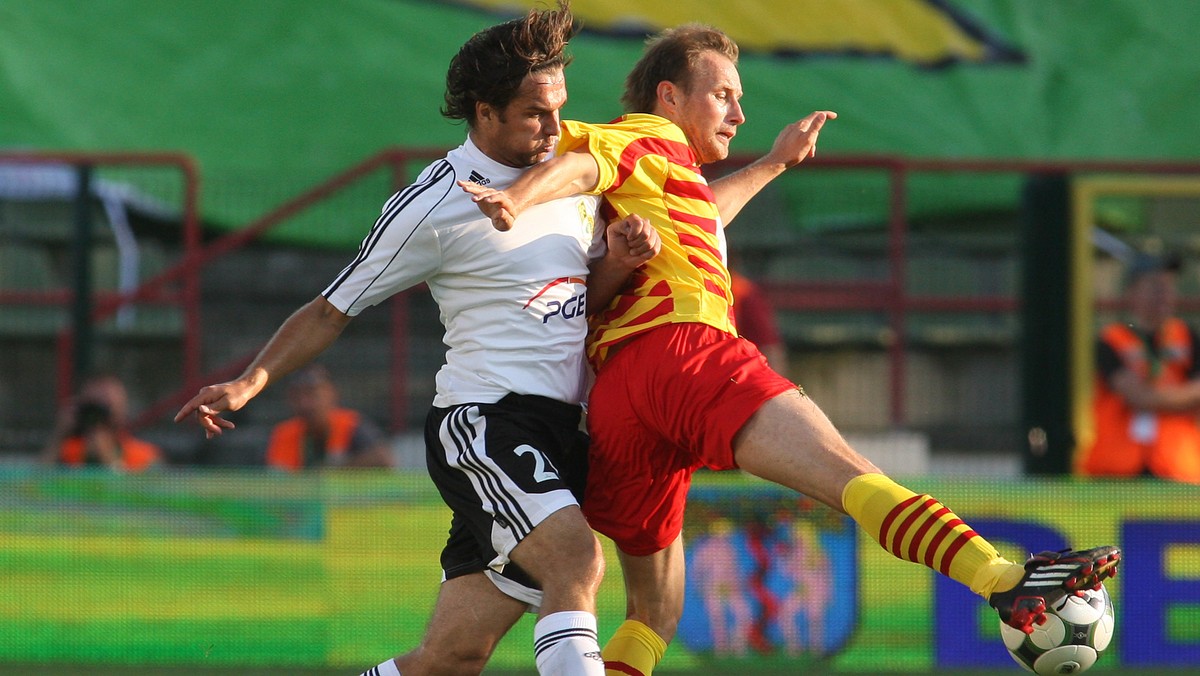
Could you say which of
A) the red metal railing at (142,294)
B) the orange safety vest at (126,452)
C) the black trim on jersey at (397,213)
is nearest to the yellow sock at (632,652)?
the black trim on jersey at (397,213)

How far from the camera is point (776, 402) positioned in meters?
3.74

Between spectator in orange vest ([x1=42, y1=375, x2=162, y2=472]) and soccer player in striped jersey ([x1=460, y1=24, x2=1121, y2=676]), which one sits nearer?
soccer player in striped jersey ([x1=460, y1=24, x2=1121, y2=676])

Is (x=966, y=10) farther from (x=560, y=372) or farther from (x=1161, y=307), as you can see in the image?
(x=560, y=372)

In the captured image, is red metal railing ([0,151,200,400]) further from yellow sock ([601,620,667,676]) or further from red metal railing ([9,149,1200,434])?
yellow sock ([601,620,667,676])

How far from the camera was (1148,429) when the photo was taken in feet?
25.0

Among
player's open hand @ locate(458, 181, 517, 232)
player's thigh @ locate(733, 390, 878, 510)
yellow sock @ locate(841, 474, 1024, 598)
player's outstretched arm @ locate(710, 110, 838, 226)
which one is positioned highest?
player's outstretched arm @ locate(710, 110, 838, 226)

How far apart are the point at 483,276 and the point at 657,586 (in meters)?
1.01

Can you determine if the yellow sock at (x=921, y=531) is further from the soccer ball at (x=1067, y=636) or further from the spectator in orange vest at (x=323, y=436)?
the spectator in orange vest at (x=323, y=436)

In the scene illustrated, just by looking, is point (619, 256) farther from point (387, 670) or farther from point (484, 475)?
point (387, 670)

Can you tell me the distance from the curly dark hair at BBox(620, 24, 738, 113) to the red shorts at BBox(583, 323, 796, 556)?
81 centimetres

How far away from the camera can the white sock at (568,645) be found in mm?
3689

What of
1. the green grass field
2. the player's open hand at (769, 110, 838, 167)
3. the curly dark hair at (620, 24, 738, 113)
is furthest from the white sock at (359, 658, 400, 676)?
the green grass field

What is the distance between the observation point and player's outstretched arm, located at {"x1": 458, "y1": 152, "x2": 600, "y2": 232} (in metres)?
3.60

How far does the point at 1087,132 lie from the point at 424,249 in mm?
8140
